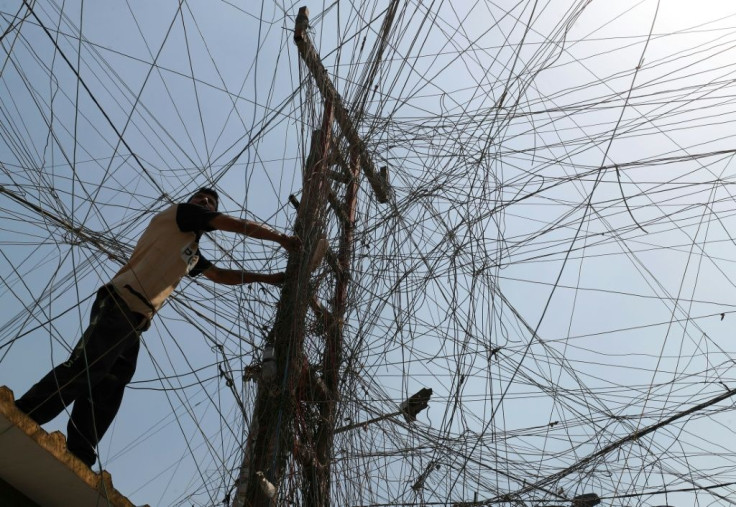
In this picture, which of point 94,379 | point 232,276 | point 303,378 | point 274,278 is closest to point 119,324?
point 94,379

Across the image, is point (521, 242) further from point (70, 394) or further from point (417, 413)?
point (70, 394)

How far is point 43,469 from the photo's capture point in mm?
3217

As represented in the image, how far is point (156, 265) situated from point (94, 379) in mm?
661

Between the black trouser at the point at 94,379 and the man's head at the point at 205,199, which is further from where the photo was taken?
the man's head at the point at 205,199

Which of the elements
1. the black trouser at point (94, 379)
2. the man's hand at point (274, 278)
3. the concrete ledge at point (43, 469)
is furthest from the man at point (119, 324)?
the man's hand at point (274, 278)

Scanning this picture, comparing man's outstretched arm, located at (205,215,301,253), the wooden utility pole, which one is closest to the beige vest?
man's outstretched arm, located at (205,215,301,253)

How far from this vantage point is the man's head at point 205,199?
172 inches

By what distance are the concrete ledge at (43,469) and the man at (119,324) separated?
0.15 m

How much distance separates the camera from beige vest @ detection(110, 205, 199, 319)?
12.3 feet

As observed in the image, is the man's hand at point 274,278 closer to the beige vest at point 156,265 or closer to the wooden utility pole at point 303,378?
the wooden utility pole at point 303,378

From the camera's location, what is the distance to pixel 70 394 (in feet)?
11.1

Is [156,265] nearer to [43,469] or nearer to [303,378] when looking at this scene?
[43,469]

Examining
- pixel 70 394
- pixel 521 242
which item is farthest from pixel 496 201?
pixel 70 394

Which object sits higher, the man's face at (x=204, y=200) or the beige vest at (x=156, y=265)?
the man's face at (x=204, y=200)
